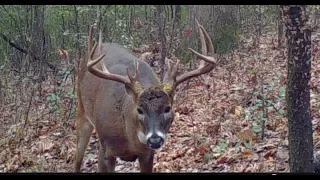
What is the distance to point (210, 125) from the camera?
411 centimetres

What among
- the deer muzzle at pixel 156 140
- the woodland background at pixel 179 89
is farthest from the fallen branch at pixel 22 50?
the deer muzzle at pixel 156 140

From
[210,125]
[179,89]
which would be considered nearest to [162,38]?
[179,89]

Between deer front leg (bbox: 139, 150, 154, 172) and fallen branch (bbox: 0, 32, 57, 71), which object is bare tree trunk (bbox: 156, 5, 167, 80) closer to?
deer front leg (bbox: 139, 150, 154, 172)

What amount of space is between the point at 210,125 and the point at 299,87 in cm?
84

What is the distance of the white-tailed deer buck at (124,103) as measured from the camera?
132 inches

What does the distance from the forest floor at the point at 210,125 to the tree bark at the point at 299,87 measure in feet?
0.79

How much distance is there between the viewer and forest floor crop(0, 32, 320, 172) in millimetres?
3842

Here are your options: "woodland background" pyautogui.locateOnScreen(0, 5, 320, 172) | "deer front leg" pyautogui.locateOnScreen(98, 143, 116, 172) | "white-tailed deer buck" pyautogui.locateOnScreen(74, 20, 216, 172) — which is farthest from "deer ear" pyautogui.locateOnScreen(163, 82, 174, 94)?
"deer front leg" pyautogui.locateOnScreen(98, 143, 116, 172)

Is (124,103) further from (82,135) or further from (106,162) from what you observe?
(82,135)

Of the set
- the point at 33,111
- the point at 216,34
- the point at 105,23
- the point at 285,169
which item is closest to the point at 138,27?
the point at 105,23

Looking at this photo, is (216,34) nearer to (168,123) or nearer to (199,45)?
(199,45)

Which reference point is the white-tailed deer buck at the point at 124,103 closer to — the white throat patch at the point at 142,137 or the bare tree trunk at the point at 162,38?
the white throat patch at the point at 142,137

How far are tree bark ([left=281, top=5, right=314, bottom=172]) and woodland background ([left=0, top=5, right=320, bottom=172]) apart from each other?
0.71 ft

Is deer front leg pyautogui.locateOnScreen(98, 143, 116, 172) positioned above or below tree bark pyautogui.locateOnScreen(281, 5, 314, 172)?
below
